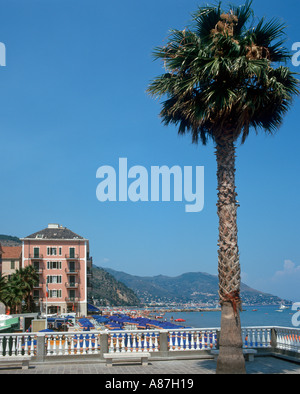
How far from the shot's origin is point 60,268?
78.4 m

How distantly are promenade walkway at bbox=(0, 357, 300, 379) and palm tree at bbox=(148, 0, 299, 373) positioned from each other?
196cm

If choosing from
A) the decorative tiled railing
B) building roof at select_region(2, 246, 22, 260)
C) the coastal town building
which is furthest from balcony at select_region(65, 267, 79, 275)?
the decorative tiled railing

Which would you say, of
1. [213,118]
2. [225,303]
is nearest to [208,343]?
[225,303]

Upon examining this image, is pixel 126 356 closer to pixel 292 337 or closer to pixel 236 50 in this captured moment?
pixel 292 337

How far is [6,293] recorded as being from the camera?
191 ft

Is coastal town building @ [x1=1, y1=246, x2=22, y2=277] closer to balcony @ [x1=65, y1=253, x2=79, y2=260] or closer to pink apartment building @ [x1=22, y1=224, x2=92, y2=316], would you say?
pink apartment building @ [x1=22, y1=224, x2=92, y2=316]

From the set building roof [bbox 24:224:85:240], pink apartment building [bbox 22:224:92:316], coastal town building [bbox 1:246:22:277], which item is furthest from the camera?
coastal town building [bbox 1:246:22:277]

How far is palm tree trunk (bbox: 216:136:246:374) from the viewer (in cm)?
1143

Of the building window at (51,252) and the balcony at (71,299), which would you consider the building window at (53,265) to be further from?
the balcony at (71,299)

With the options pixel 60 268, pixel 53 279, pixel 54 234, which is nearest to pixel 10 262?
pixel 54 234

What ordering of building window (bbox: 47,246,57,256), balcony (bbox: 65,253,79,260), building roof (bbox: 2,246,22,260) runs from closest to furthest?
→ 1. balcony (bbox: 65,253,79,260)
2. building window (bbox: 47,246,57,256)
3. building roof (bbox: 2,246,22,260)

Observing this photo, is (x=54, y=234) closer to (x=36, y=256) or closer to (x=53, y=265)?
(x=36, y=256)

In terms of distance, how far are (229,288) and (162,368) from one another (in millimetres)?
3925
